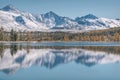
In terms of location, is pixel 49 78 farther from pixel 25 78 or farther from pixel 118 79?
pixel 118 79

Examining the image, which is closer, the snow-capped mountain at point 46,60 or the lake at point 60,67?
the lake at point 60,67

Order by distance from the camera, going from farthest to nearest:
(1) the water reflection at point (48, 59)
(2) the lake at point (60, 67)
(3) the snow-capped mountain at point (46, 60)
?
1. (1) the water reflection at point (48, 59)
2. (3) the snow-capped mountain at point (46, 60)
3. (2) the lake at point (60, 67)

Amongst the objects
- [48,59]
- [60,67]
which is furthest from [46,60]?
[60,67]

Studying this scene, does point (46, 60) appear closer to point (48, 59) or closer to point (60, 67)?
point (48, 59)

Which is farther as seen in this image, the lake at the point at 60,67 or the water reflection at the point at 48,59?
the water reflection at the point at 48,59

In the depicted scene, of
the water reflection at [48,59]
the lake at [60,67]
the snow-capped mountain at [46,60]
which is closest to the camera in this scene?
the lake at [60,67]

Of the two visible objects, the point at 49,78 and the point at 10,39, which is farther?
the point at 10,39

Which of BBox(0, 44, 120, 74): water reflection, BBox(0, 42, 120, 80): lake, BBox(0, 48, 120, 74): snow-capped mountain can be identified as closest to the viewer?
BBox(0, 42, 120, 80): lake

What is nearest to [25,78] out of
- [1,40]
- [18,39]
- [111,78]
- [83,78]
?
[83,78]

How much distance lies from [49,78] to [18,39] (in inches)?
6350

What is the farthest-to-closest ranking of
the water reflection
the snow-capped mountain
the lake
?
the water reflection → the snow-capped mountain → the lake

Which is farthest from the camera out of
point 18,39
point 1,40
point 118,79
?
point 18,39

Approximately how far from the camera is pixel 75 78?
31.5 m

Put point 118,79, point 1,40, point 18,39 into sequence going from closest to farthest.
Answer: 1. point 118,79
2. point 1,40
3. point 18,39
